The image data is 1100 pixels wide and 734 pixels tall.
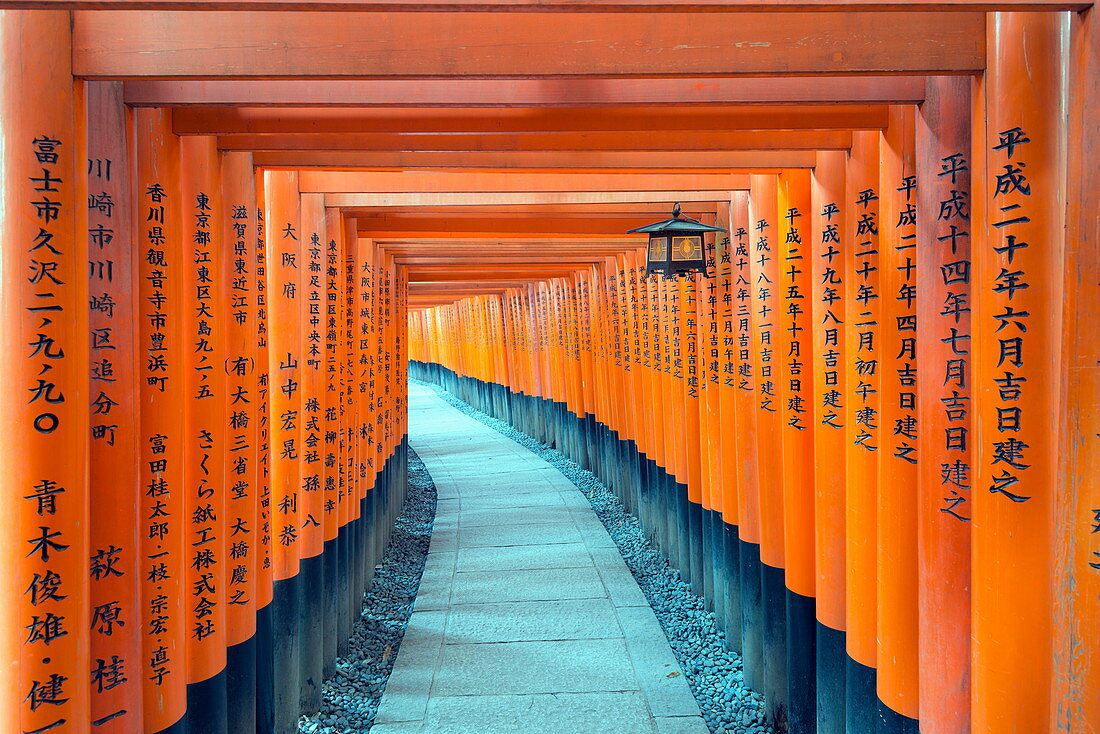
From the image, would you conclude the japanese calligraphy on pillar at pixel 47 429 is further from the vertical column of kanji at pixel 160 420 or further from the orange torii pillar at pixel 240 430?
the orange torii pillar at pixel 240 430

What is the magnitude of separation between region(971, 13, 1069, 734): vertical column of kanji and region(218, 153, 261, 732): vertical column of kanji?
363cm

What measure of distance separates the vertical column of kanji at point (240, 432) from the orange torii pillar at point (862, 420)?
3.27m

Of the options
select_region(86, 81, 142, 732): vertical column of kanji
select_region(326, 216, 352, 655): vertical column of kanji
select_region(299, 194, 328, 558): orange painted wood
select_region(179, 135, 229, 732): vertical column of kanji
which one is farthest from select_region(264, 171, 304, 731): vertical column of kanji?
select_region(86, 81, 142, 732): vertical column of kanji

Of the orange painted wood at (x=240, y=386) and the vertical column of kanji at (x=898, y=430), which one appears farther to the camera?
the orange painted wood at (x=240, y=386)

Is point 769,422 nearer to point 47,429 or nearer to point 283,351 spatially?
point 283,351

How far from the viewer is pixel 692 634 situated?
305 inches

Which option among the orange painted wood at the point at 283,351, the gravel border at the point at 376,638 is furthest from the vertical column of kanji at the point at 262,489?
the gravel border at the point at 376,638

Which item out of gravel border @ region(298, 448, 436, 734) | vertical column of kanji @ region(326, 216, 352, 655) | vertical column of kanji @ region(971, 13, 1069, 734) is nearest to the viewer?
vertical column of kanji @ region(971, 13, 1069, 734)

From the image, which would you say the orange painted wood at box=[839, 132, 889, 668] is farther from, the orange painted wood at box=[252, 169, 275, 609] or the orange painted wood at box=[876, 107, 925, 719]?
the orange painted wood at box=[252, 169, 275, 609]

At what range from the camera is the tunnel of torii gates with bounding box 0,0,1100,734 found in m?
2.65

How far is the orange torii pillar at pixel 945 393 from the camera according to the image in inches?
122

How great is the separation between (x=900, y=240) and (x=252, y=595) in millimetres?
3988

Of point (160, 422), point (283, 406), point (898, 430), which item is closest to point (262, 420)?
point (283, 406)

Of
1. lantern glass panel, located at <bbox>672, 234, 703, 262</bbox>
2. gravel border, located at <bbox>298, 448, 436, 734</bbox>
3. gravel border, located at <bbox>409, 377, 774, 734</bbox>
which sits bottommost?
gravel border, located at <bbox>298, 448, 436, 734</bbox>
